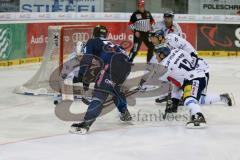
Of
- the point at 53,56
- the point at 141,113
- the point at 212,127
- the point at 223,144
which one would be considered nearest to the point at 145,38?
the point at 53,56

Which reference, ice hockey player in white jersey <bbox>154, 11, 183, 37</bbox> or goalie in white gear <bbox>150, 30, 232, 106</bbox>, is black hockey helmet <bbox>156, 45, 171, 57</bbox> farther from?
ice hockey player in white jersey <bbox>154, 11, 183, 37</bbox>

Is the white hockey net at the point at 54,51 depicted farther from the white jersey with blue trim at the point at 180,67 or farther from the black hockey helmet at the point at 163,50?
the white jersey with blue trim at the point at 180,67

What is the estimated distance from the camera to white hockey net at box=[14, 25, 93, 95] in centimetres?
859

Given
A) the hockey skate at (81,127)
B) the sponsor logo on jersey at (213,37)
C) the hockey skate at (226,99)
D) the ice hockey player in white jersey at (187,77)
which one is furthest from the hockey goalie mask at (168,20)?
the sponsor logo on jersey at (213,37)

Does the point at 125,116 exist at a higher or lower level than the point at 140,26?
lower

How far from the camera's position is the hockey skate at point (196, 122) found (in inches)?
256

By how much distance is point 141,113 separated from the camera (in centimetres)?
751

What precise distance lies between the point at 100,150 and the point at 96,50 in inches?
67.3

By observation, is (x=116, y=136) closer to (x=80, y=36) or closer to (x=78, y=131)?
(x=78, y=131)

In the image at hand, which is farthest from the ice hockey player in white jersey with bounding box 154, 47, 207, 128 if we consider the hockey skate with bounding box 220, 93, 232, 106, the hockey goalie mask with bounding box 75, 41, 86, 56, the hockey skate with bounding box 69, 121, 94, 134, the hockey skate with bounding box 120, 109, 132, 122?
the hockey goalie mask with bounding box 75, 41, 86, 56

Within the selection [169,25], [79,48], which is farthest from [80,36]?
[169,25]

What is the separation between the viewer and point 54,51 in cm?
875

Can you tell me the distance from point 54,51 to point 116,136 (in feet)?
9.65

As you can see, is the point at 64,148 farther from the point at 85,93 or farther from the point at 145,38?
the point at 145,38
